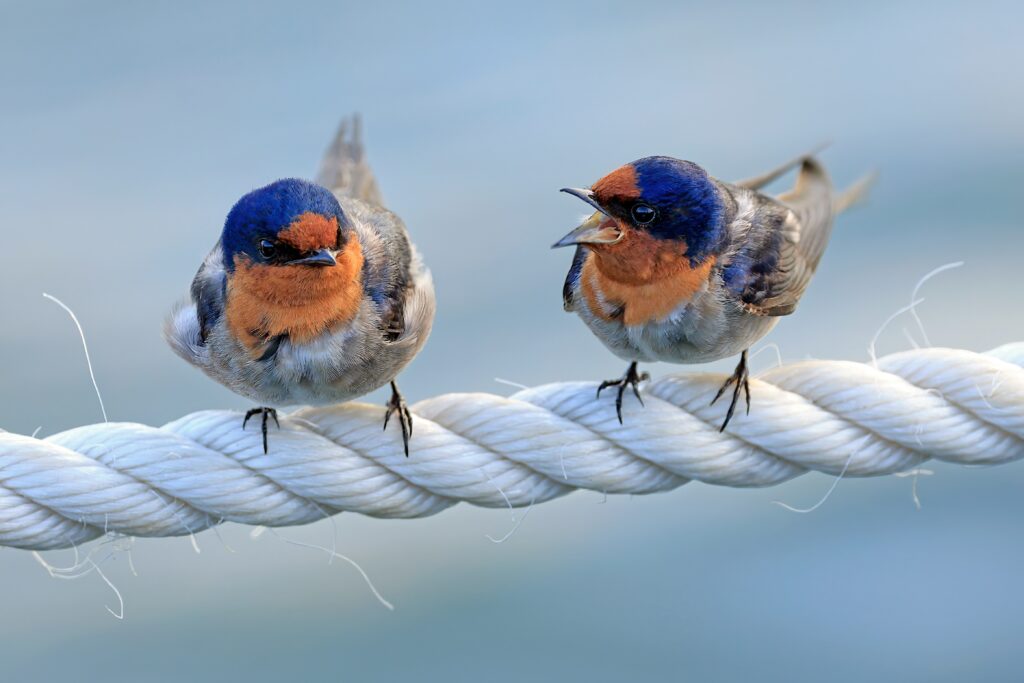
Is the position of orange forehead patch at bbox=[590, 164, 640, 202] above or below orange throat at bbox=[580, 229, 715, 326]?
above

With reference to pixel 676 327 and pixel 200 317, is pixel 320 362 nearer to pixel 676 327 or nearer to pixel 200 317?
pixel 200 317

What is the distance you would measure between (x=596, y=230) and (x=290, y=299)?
0.65 metres

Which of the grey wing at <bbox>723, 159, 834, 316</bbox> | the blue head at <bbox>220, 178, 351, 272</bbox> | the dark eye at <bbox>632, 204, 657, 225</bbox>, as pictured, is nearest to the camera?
the blue head at <bbox>220, 178, 351, 272</bbox>

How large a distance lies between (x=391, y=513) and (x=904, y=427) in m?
1.02

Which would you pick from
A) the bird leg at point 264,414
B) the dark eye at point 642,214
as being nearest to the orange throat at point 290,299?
the bird leg at point 264,414

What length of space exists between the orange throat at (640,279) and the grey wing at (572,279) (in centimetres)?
7

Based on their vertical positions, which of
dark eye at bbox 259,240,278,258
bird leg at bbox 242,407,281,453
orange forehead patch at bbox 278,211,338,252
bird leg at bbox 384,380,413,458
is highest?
orange forehead patch at bbox 278,211,338,252

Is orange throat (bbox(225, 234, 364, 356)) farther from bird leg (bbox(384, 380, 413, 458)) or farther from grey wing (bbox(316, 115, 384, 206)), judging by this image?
grey wing (bbox(316, 115, 384, 206))

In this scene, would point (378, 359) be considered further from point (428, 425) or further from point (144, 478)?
point (144, 478)

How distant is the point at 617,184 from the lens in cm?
259

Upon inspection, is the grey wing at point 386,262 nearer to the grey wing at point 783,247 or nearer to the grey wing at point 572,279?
the grey wing at point 572,279

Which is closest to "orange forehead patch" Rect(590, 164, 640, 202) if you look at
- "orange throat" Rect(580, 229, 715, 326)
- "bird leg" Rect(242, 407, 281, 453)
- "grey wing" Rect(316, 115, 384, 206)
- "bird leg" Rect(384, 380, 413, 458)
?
"orange throat" Rect(580, 229, 715, 326)

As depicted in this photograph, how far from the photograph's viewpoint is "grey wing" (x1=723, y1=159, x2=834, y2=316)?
9.37 feet

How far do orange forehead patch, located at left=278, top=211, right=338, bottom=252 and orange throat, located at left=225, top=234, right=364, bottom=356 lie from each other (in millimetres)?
52
